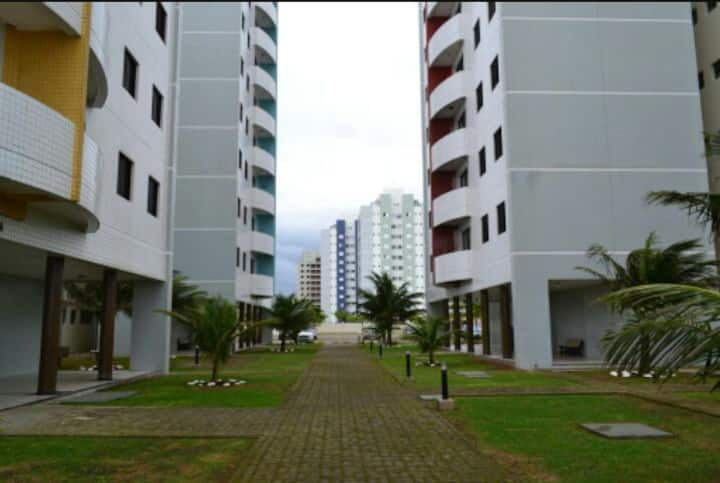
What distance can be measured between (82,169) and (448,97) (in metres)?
20.9

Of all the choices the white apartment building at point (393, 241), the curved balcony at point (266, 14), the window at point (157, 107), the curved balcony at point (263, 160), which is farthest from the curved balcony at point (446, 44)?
the white apartment building at point (393, 241)

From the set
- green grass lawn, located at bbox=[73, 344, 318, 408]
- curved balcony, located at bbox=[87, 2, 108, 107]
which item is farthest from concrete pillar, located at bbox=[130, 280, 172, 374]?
curved balcony, located at bbox=[87, 2, 108, 107]

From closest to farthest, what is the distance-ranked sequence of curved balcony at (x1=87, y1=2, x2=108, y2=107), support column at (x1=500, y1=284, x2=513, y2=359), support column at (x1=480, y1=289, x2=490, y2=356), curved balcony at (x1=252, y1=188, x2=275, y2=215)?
curved balcony at (x1=87, y1=2, x2=108, y2=107)
support column at (x1=500, y1=284, x2=513, y2=359)
support column at (x1=480, y1=289, x2=490, y2=356)
curved balcony at (x1=252, y1=188, x2=275, y2=215)

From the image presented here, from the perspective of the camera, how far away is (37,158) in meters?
10.4

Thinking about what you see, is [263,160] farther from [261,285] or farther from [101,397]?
[101,397]

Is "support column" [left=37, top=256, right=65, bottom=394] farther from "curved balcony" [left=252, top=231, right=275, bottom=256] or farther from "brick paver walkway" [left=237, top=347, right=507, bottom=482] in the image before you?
"curved balcony" [left=252, top=231, right=275, bottom=256]

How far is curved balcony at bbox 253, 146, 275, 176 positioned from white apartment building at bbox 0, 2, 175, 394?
1908 centimetres

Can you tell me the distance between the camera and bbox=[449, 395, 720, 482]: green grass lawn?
687 centimetres

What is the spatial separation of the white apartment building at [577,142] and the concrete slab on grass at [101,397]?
42.7 ft

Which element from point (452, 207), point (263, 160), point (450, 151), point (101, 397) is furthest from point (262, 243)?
point (101, 397)

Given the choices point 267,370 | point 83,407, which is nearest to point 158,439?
point 83,407

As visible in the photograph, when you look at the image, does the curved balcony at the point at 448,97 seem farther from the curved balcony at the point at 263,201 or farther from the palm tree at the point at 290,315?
the curved balcony at the point at 263,201

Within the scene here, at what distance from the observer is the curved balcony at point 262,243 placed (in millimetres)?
39931

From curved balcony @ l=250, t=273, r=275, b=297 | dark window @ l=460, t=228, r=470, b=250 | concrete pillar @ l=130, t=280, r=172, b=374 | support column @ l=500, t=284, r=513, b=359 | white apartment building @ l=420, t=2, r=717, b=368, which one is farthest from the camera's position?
curved balcony @ l=250, t=273, r=275, b=297
